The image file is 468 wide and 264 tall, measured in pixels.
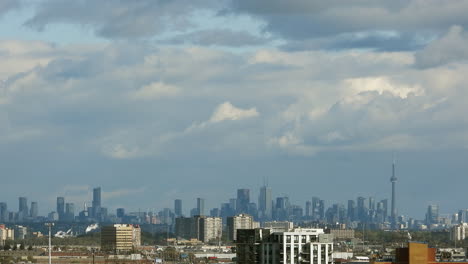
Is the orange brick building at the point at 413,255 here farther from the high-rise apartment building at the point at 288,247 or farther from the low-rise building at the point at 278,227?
the low-rise building at the point at 278,227

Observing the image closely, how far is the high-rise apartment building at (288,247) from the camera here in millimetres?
91688

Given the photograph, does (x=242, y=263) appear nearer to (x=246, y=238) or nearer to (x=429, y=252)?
(x=246, y=238)

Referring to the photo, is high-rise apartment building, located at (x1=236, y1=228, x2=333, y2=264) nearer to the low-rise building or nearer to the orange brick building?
the low-rise building

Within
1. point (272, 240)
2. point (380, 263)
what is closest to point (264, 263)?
point (272, 240)

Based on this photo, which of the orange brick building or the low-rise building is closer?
the orange brick building

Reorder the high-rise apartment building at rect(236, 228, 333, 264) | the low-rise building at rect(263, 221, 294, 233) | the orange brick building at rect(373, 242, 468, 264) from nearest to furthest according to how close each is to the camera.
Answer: the high-rise apartment building at rect(236, 228, 333, 264) → the orange brick building at rect(373, 242, 468, 264) → the low-rise building at rect(263, 221, 294, 233)

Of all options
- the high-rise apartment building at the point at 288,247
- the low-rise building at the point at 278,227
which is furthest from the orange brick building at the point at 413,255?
the low-rise building at the point at 278,227

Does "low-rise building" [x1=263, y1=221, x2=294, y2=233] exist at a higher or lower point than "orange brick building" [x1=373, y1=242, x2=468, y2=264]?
higher

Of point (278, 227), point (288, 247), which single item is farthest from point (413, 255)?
point (278, 227)

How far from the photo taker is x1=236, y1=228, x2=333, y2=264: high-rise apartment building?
91.7 metres

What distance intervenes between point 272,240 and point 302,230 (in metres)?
2.35

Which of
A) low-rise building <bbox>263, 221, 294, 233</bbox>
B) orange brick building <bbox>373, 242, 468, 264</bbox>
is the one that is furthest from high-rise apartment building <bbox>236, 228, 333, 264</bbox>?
orange brick building <bbox>373, 242, 468, 264</bbox>

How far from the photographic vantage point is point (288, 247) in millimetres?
91812

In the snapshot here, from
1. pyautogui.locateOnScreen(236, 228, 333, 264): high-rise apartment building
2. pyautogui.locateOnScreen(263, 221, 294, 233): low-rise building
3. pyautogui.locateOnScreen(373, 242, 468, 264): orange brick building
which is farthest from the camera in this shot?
pyautogui.locateOnScreen(263, 221, 294, 233): low-rise building
